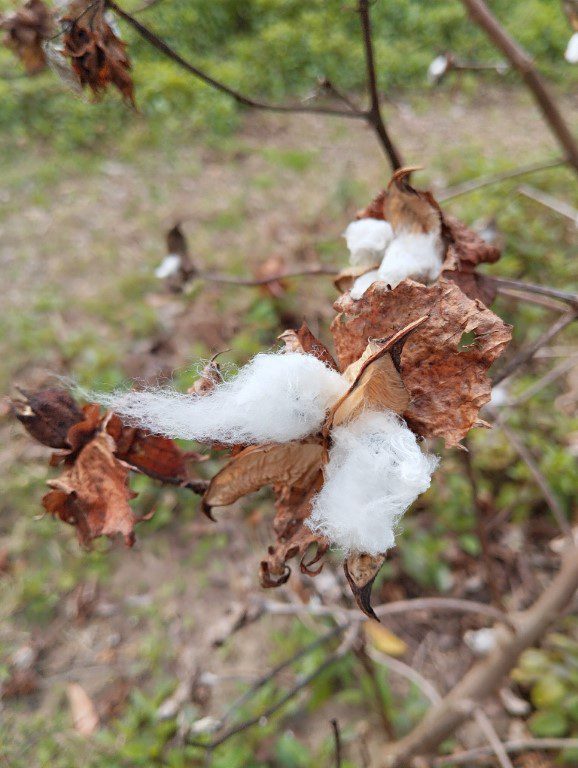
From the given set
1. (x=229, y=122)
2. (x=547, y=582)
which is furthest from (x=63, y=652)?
(x=229, y=122)

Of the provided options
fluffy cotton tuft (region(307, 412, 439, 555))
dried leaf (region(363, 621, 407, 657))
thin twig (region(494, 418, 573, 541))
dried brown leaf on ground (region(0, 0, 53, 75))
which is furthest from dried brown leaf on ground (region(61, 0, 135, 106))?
dried leaf (region(363, 621, 407, 657))

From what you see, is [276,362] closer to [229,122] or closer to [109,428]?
[109,428]

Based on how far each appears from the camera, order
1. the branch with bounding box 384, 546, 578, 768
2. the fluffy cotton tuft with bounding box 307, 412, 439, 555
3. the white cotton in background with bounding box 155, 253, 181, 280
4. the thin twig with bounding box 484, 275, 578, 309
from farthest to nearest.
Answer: the white cotton in background with bounding box 155, 253, 181, 280, the branch with bounding box 384, 546, 578, 768, the thin twig with bounding box 484, 275, 578, 309, the fluffy cotton tuft with bounding box 307, 412, 439, 555

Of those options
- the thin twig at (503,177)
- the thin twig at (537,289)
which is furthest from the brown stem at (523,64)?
the thin twig at (537,289)

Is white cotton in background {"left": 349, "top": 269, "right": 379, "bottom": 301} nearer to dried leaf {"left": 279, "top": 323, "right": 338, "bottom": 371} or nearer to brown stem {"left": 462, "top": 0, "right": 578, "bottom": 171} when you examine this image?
dried leaf {"left": 279, "top": 323, "right": 338, "bottom": 371}

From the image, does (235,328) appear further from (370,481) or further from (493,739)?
(370,481)

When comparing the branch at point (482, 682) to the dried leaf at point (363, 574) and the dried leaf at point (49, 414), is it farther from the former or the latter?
the dried leaf at point (49, 414)
